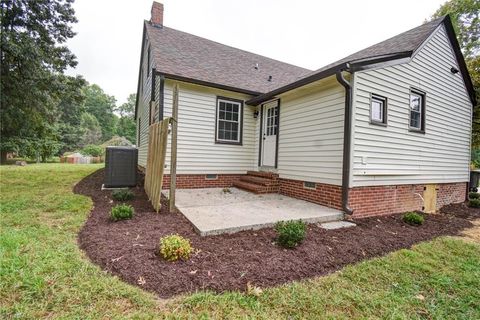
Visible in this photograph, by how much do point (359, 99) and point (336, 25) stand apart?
10209 millimetres

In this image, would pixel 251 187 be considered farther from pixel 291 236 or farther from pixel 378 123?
pixel 291 236

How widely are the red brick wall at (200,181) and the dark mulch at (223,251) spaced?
229 cm

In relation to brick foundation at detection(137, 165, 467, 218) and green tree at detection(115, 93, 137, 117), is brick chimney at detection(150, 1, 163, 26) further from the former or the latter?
green tree at detection(115, 93, 137, 117)

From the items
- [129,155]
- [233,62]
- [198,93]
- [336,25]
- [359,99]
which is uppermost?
[336,25]

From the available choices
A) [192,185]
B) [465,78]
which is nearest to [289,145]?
[192,185]

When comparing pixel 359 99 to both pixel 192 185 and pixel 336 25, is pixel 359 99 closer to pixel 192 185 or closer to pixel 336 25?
pixel 192 185

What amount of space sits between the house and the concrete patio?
20.5 inches

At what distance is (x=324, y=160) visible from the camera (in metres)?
5.69

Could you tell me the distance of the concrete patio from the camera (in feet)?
12.9

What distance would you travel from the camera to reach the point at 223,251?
313 centimetres

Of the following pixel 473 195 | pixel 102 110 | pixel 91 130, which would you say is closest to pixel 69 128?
pixel 91 130

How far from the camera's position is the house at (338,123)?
5305 millimetres

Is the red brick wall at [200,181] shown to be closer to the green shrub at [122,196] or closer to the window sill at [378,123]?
the green shrub at [122,196]

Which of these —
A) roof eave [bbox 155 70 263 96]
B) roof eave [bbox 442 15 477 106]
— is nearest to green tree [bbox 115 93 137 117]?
roof eave [bbox 155 70 263 96]
